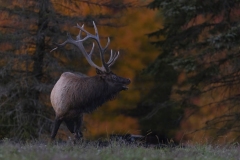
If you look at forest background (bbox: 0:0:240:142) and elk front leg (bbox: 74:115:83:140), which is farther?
forest background (bbox: 0:0:240:142)

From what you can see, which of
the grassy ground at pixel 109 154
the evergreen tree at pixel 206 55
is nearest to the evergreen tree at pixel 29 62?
the evergreen tree at pixel 206 55

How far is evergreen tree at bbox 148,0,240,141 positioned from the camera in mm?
19594

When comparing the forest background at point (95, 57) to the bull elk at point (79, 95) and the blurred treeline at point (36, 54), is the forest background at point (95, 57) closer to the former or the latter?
the blurred treeline at point (36, 54)

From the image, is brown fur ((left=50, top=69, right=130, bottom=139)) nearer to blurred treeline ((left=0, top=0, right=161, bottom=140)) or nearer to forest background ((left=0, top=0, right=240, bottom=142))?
forest background ((left=0, top=0, right=240, bottom=142))

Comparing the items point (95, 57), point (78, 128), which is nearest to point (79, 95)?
point (78, 128)

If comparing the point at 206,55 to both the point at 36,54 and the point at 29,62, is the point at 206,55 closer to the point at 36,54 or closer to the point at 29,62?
the point at 36,54

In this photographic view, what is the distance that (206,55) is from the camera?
2003 cm

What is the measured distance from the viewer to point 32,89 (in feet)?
71.1

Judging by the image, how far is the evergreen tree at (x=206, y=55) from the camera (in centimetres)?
1959

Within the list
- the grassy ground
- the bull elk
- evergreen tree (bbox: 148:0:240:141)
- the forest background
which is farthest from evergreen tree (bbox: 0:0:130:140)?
the grassy ground

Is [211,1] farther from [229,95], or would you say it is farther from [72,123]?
[72,123]

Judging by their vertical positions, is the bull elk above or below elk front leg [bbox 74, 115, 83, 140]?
above

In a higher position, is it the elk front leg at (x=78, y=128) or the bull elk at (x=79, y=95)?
the bull elk at (x=79, y=95)

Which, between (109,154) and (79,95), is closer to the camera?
(109,154)
